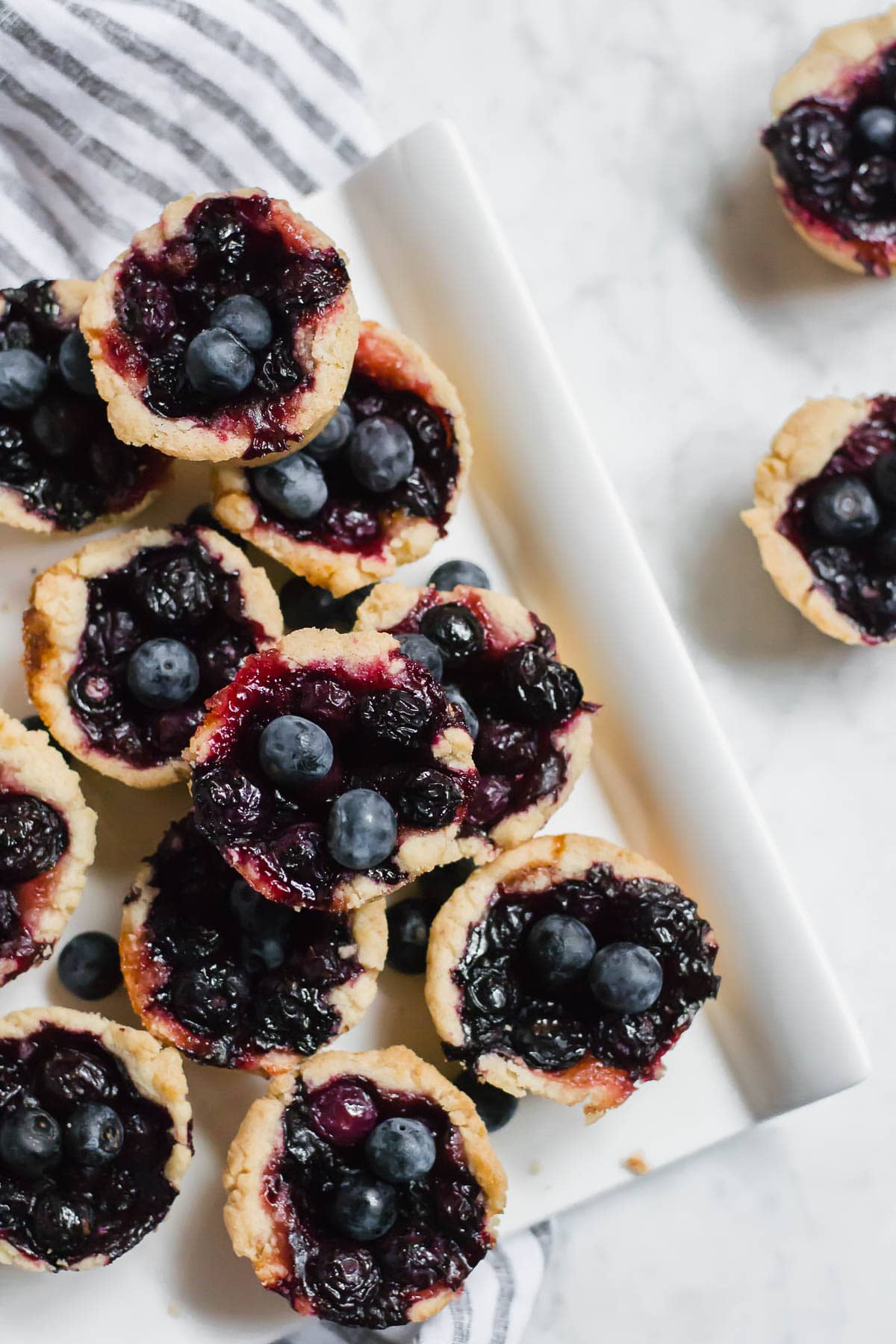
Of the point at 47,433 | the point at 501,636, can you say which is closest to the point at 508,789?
the point at 501,636

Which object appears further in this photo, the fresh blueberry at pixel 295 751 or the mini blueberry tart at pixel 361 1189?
the mini blueberry tart at pixel 361 1189

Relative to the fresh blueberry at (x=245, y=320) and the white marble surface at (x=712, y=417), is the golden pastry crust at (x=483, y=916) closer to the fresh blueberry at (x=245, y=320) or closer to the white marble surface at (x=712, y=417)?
the white marble surface at (x=712, y=417)

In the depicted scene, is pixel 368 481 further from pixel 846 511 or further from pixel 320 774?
pixel 846 511

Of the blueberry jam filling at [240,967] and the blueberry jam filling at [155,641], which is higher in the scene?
the blueberry jam filling at [155,641]

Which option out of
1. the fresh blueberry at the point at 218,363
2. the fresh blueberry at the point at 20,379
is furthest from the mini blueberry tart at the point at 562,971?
the fresh blueberry at the point at 20,379

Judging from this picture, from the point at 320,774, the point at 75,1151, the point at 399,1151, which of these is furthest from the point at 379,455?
the point at 75,1151

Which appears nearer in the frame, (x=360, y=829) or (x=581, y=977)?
(x=360, y=829)
